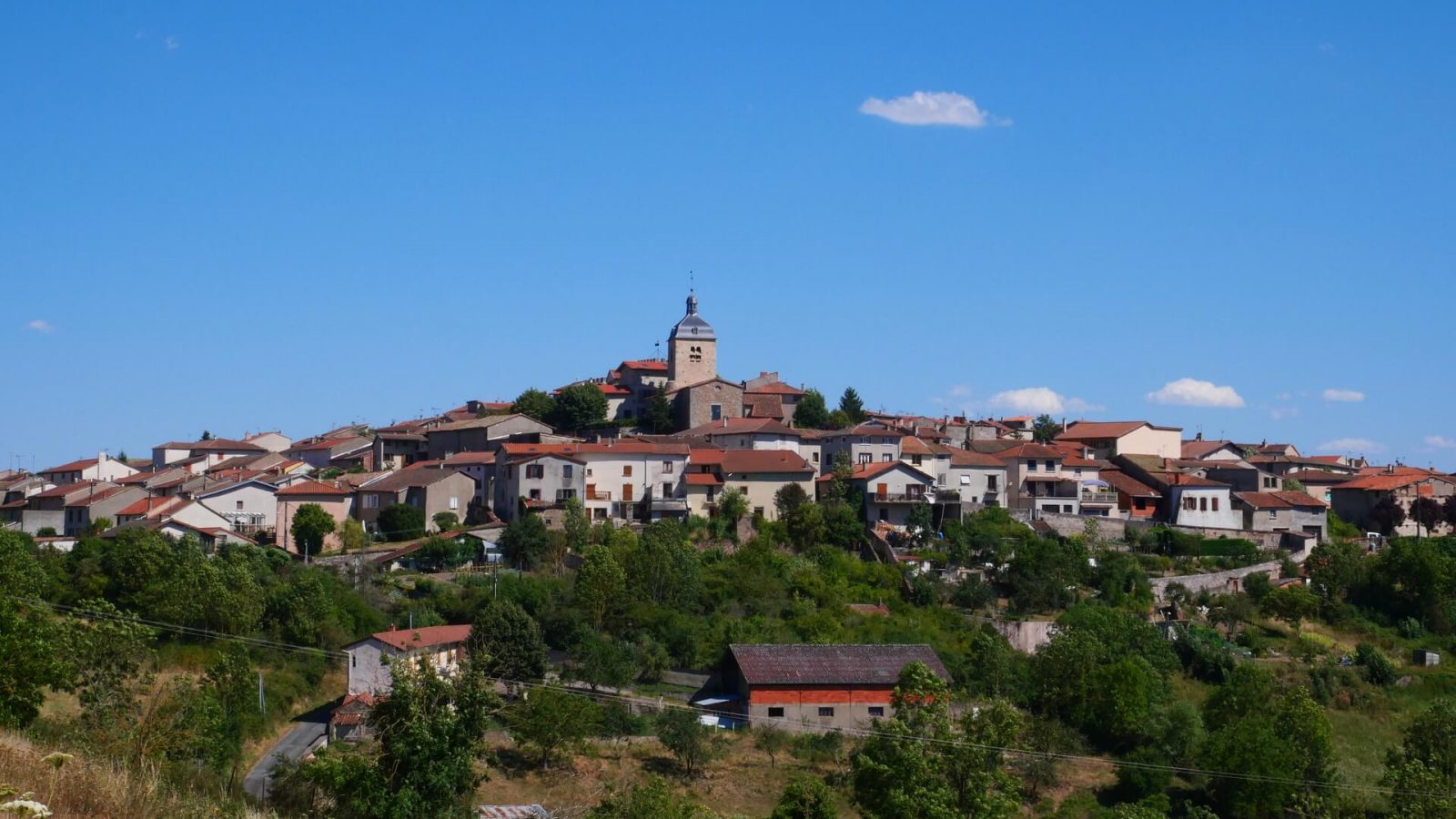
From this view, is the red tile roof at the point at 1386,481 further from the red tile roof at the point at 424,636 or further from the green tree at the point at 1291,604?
the red tile roof at the point at 424,636

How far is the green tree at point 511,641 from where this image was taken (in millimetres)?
33812

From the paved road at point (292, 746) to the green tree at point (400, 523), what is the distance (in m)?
13.6

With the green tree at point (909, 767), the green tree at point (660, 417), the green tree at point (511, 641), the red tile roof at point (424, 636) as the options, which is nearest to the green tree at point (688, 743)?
the green tree at point (909, 767)

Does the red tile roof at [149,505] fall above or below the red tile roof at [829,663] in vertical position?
above

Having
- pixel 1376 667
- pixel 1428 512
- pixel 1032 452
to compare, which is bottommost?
pixel 1376 667

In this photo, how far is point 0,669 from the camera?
2156 cm

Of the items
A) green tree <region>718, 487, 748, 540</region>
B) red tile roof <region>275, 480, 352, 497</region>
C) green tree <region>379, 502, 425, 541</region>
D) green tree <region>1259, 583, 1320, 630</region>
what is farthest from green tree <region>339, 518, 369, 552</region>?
green tree <region>1259, 583, 1320, 630</region>

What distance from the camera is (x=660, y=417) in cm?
Answer: 6109

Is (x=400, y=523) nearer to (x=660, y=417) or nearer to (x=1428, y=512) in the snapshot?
(x=660, y=417)

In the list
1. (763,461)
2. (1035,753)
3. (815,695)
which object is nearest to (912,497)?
(763,461)

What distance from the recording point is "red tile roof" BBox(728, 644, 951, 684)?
34.8 m

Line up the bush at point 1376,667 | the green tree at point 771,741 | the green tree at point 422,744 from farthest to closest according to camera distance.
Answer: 1. the bush at point 1376,667
2. the green tree at point 771,741
3. the green tree at point 422,744

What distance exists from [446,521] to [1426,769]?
30.8 metres

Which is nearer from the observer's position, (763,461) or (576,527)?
(576,527)
